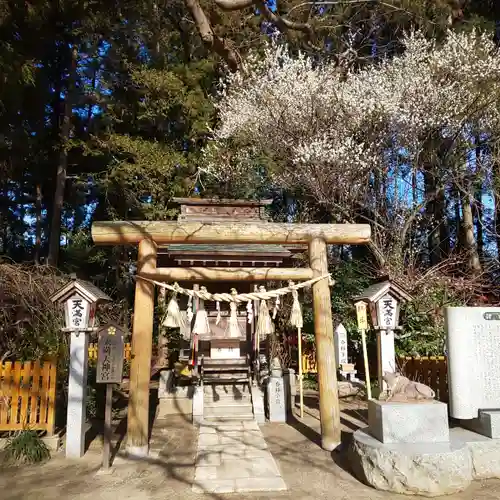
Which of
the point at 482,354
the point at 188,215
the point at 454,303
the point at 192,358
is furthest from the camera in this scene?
the point at 454,303

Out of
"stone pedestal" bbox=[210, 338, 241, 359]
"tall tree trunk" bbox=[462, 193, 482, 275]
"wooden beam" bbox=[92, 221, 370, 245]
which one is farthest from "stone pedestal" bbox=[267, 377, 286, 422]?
"tall tree trunk" bbox=[462, 193, 482, 275]

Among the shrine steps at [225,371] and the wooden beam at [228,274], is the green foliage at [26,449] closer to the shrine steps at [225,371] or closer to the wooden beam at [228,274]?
the wooden beam at [228,274]

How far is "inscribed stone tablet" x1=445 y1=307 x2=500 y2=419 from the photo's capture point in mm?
5449

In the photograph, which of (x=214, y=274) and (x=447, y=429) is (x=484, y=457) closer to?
(x=447, y=429)

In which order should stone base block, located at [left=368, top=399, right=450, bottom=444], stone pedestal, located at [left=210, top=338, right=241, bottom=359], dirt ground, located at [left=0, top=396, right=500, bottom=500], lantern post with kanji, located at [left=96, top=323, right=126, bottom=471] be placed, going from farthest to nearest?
stone pedestal, located at [left=210, top=338, right=241, bottom=359]
lantern post with kanji, located at [left=96, top=323, right=126, bottom=471]
stone base block, located at [left=368, top=399, right=450, bottom=444]
dirt ground, located at [left=0, top=396, right=500, bottom=500]

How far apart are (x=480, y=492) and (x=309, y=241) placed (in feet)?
12.0

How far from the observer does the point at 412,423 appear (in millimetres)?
4734

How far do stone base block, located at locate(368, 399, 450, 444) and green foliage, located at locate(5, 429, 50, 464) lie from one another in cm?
434

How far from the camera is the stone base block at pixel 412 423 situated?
4688mm

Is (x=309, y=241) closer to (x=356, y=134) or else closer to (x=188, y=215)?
(x=188, y=215)

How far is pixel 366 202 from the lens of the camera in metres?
13.9

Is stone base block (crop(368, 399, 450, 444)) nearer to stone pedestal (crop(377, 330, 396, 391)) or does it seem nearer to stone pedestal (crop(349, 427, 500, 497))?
stone pedestal (crop(349, 427, 500, 497))

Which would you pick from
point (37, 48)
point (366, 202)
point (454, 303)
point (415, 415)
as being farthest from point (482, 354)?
point (37, 48)

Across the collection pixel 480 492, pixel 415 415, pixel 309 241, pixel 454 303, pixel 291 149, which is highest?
pixel 291 149
